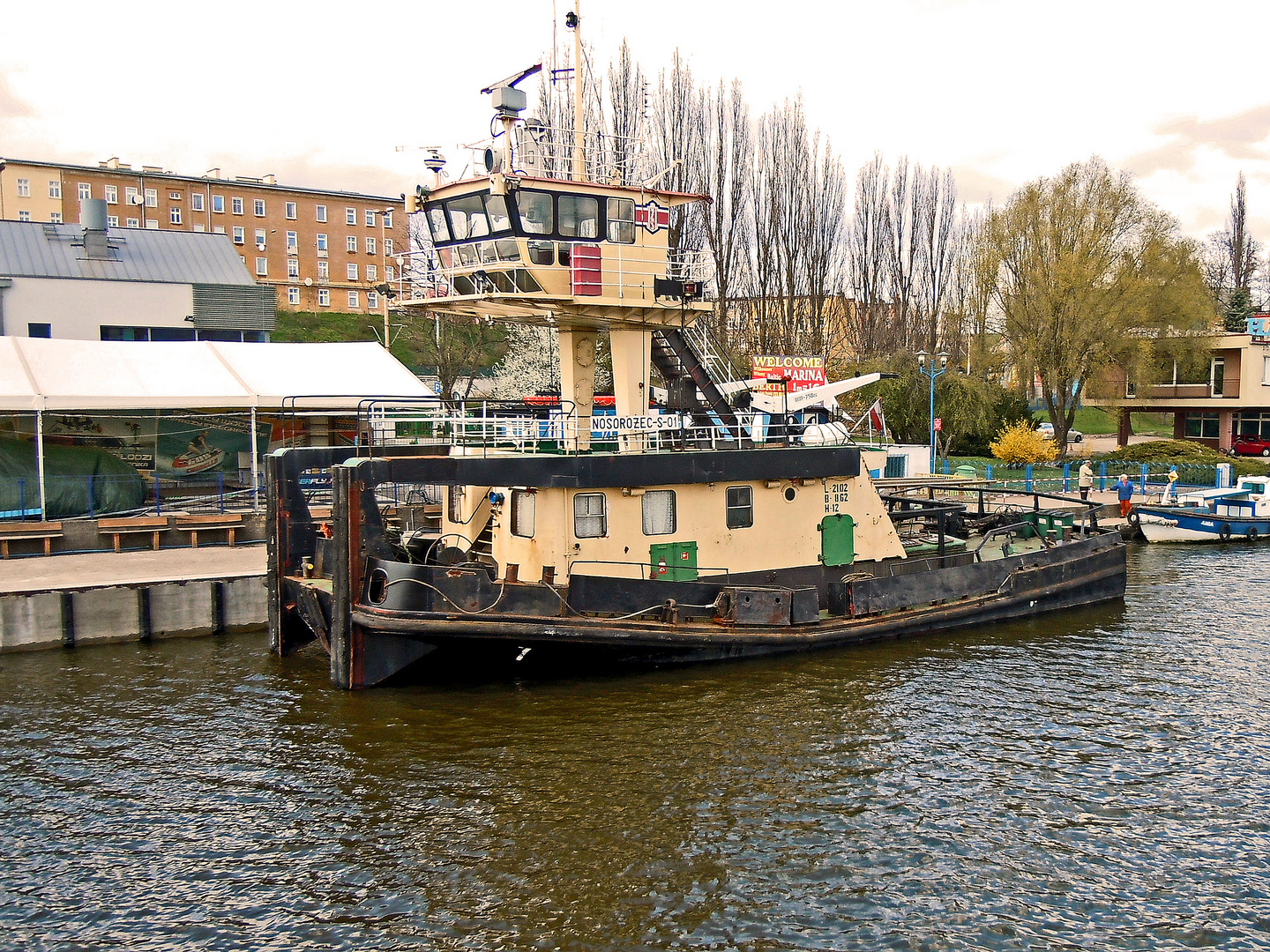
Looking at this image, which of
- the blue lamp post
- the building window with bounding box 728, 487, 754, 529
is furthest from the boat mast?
the blue lamp post

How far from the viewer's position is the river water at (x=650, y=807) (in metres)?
7.66

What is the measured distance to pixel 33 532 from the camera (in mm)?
18922

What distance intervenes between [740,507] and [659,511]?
1352mm

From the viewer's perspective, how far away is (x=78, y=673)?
45.0 ft

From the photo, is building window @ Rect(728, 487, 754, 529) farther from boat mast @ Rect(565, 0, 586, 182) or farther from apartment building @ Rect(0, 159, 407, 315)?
apartment building @ Rect(0, 159, 407, 315)

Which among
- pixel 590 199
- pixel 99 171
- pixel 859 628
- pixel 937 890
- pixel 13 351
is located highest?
pixel 99 171

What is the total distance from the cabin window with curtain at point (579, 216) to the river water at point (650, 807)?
6.53 metres

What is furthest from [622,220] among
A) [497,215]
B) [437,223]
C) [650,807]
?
[650,807]

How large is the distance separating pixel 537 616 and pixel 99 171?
59121 mm

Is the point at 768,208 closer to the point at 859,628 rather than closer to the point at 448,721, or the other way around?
the point at 859,628

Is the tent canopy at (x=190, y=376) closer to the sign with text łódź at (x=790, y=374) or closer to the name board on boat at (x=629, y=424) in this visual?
the sign with text łódź at (x=790, y=374)

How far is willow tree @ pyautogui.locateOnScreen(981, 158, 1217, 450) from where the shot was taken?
36406 mm

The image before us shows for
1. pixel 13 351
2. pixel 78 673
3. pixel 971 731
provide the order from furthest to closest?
pixel 13 351 → pixel 78 673 → pixel 971 731

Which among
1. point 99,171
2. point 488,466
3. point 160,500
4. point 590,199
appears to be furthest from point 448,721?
point 99,171
